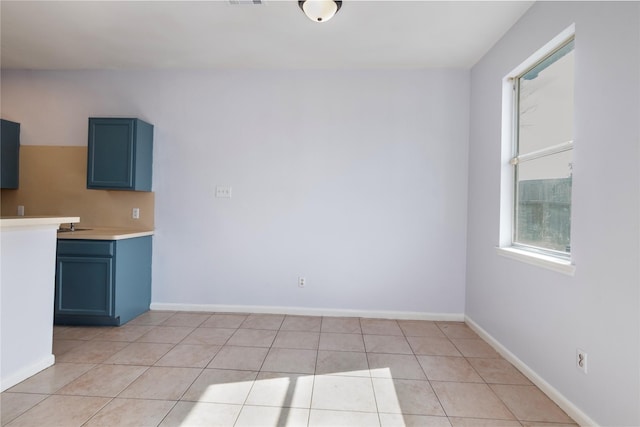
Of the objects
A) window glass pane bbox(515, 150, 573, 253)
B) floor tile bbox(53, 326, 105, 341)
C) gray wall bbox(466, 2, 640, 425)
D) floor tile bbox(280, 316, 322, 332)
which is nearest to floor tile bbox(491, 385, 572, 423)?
gray wall bbox(466, 2, 640, 425)

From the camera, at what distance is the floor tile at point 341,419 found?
1.71m

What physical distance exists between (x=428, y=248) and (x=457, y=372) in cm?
135

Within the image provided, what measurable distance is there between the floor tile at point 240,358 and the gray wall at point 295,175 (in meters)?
0.91

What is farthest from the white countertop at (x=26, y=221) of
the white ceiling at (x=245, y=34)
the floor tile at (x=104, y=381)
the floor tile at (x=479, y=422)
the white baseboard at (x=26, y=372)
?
the floor tile at (x=479, y=422)

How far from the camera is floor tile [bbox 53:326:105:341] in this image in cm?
279

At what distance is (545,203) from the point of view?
2.22 m

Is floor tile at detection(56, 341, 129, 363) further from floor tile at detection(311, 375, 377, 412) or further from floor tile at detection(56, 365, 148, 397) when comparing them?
floor tile at detection(311, 375, 377, 412)

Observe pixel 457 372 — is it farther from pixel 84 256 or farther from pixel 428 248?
pixel 84 256

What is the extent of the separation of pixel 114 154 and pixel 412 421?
3518mm

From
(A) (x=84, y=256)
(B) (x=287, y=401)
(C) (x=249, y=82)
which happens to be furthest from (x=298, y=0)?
(A) (x=84, y=256)

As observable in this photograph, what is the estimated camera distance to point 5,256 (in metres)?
1.92

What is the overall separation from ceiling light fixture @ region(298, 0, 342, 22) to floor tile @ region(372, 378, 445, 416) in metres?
2.59

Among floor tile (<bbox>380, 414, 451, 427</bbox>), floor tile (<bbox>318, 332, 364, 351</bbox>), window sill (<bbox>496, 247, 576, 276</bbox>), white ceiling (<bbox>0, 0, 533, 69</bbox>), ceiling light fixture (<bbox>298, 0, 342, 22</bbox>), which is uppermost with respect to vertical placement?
white ceiling (<bbox>0, 0, 533, 69</bbox>)

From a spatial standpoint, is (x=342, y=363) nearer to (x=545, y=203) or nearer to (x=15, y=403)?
(x=545, y=203)
